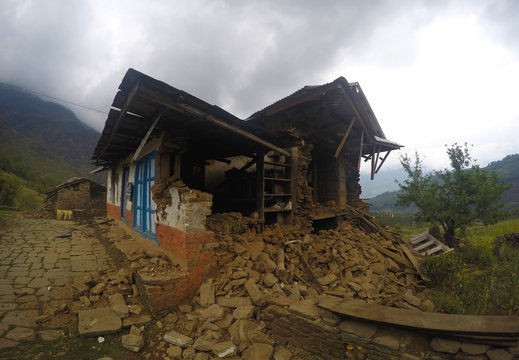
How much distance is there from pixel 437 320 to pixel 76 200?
20871mm

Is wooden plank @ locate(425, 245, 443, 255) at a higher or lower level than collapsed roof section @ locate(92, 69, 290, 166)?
lower

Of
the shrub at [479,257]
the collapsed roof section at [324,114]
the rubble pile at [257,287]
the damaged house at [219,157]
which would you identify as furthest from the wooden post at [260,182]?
the shrub at [479,257]

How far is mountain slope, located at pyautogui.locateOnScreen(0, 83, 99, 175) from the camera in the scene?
2736 inches

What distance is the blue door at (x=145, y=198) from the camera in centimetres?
574

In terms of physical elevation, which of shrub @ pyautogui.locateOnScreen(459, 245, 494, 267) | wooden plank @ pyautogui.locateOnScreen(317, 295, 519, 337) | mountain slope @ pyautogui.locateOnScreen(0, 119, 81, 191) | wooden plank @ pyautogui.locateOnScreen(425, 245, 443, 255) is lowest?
wooden plank @ pyautogui.locateOnScreen(425, 245, 443, 255)

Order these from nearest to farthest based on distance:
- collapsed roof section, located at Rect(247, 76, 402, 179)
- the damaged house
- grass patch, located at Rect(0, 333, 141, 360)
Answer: grass patch, located at Rect(0, 333, 141, 360) < the damaged house < collapsed roof section, located at Rect(247, 76, 402, 179)

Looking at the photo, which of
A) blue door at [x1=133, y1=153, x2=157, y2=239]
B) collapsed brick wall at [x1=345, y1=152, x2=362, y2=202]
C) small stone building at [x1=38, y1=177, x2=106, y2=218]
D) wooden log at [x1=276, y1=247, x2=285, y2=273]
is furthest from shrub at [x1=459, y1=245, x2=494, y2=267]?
small stone building at [x1=38, y1=177, x2=106, y2=218]

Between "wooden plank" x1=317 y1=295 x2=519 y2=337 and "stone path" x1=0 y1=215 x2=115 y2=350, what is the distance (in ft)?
13.7

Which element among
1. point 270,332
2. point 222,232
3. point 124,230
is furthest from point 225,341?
point 124,230

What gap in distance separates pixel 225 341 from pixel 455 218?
31.7 ft

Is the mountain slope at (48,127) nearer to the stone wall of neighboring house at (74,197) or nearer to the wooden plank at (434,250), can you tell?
the stone wall of neighboring house at (74,197)

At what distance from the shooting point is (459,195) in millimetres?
8742

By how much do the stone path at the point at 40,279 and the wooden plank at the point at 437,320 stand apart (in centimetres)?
417

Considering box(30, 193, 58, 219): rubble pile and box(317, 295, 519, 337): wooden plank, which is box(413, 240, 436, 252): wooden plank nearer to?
box(317, 295, 519, 337): wooden plank
